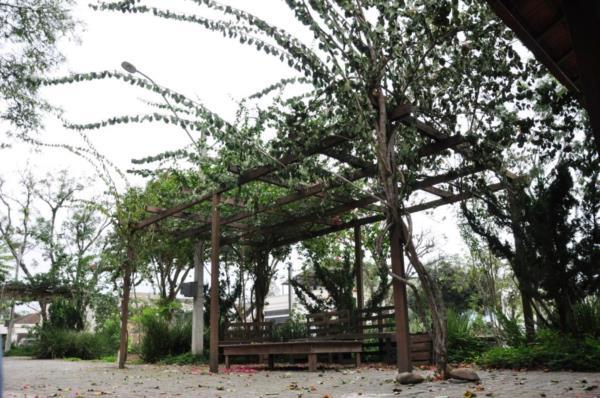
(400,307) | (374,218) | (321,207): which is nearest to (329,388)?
(400,307)

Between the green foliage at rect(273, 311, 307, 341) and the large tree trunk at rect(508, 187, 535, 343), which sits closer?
the large tree trunk at rect(508, 187, 535, 343)

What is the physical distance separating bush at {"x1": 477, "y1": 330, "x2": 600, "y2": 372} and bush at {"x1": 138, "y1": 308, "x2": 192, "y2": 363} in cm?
772

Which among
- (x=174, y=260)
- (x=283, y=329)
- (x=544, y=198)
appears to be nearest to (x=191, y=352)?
(x=283, y=329)

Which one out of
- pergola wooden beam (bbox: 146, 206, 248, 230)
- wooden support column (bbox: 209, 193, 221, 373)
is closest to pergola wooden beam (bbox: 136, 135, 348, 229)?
pergola wooden beam (bbox: 146, 206, 248, 230)

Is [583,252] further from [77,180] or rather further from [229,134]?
[77,180]

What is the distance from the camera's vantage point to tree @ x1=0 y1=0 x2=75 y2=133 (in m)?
7.68

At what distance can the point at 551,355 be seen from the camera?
6129 millimetres

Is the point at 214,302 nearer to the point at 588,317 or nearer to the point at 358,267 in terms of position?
the point at 358,267

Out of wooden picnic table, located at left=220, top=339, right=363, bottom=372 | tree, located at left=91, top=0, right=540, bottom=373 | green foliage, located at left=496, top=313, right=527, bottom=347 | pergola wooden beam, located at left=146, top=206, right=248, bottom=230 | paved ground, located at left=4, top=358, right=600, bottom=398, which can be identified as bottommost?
paved ground, located at left=4, top=358, right=600, bottom=398

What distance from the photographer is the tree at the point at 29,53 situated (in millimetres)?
7684

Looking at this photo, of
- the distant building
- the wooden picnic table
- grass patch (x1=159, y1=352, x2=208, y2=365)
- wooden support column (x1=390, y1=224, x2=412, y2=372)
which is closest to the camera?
wooden support column (x1=390, y1=224, x2=412, y2=372)

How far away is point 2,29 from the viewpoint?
7.62 meters

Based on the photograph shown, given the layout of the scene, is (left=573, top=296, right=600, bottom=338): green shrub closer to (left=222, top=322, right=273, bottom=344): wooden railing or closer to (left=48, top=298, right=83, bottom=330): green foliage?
(left=222, top=322, right=273, bottom=344): wooden railing

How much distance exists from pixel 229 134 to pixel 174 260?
12256mm
